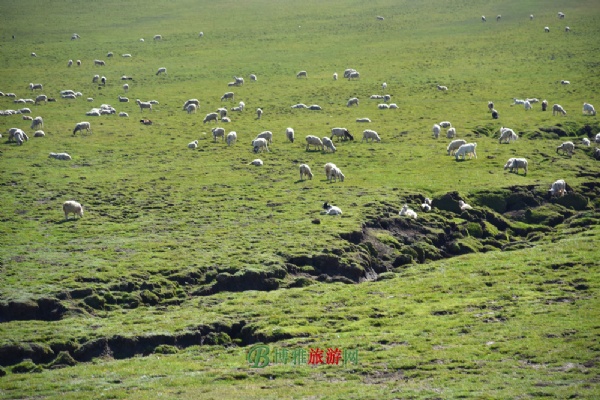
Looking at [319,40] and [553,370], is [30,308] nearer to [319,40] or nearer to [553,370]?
[553,370]

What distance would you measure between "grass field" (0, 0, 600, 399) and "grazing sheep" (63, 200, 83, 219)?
66 centimetres

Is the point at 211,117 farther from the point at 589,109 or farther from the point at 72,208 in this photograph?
the point at 589,109

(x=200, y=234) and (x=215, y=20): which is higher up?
(x=215, y=20)

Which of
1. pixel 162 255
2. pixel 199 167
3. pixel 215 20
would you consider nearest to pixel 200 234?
pixel 162 255

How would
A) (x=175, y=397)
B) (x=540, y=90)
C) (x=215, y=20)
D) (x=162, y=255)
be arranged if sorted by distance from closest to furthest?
(x=175, y=397) < (x=162, y=255) < (x=540, y=90) < (x=215, y=20)

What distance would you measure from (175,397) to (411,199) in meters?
20.9

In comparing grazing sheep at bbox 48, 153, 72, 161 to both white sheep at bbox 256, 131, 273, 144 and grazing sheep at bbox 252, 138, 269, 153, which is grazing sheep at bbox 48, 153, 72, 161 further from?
white sheep at bbox 256, 131, 273, 144

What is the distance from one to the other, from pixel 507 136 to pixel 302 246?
22.2 metres

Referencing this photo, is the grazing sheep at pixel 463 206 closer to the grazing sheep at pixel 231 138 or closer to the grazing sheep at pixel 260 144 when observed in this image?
the grazing sheep at pixel 260 144

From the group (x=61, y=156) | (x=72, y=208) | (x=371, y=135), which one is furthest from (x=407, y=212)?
(x=61, y=156)

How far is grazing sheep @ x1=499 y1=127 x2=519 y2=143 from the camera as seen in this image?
159 ft

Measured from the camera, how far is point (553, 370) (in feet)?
62.6

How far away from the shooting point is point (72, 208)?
34.9 meters

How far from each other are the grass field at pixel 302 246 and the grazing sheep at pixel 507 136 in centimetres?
79
